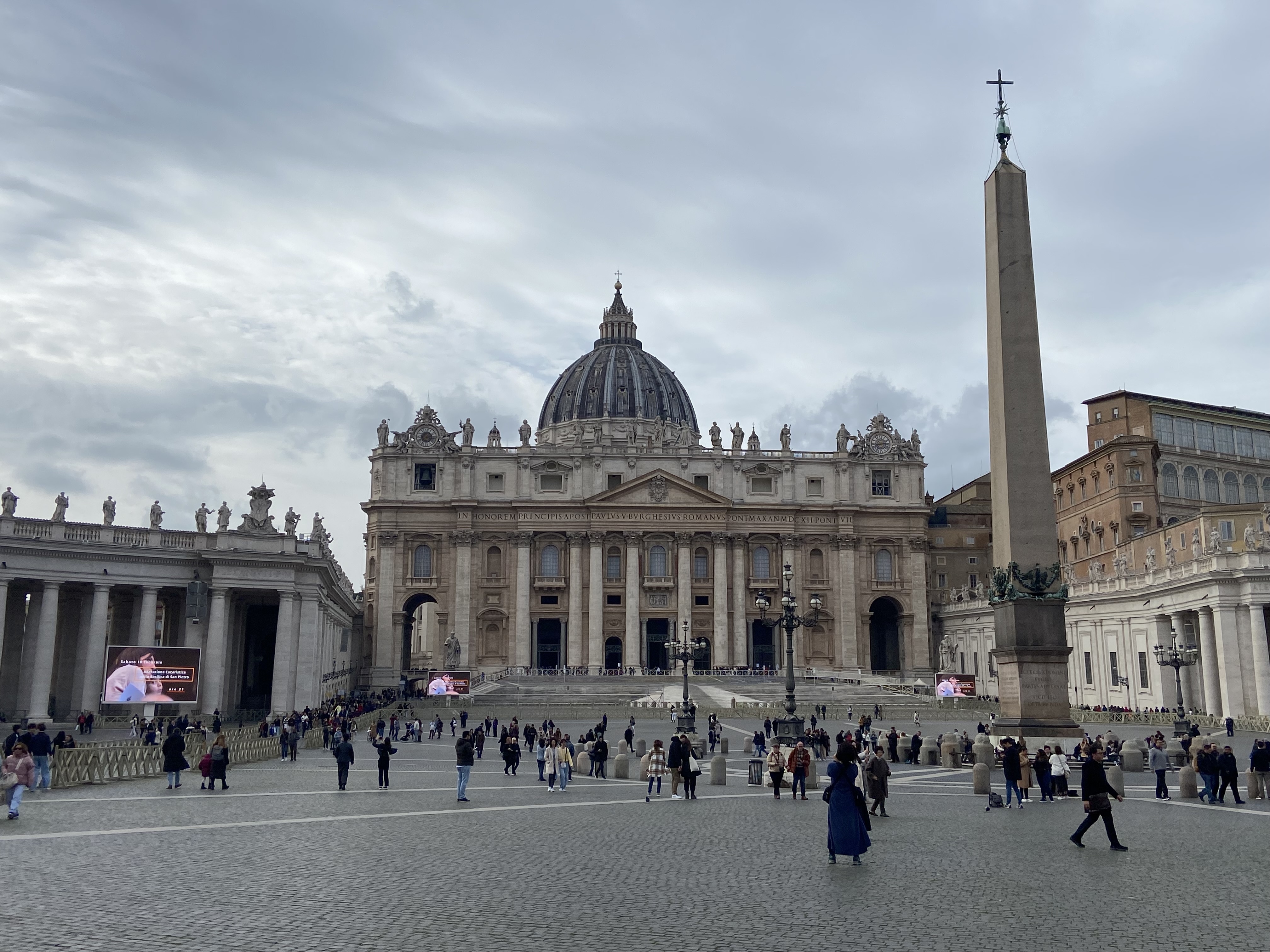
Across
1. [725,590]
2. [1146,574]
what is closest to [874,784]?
[1146,574]

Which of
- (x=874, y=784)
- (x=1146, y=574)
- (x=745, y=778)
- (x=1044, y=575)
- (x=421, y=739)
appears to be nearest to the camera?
(x=874, y=784)

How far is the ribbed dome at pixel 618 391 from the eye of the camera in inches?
4454

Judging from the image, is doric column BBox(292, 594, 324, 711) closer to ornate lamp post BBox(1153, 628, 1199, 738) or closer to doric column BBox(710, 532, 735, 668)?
ornate lamp post BBox(1153, 628, 1199, 738)

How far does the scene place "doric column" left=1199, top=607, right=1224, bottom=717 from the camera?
46188 mm

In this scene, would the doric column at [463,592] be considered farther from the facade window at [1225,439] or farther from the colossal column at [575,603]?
the facade window at [1225,439]

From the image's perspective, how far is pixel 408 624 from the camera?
85688mm

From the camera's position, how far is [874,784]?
1577cm

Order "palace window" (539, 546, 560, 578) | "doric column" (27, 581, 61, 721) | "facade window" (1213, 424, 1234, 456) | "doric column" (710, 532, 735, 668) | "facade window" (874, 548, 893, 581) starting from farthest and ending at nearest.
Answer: "facade window" (874, 548, 893, 581), "palace window" (539, 546, 560, 578), "doric column" (710, 532, 735, 668), "facade window" (1213, 424, 1234, 456), "doric column" (27, 581, 61, 721)

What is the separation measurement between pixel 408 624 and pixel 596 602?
14633 mm

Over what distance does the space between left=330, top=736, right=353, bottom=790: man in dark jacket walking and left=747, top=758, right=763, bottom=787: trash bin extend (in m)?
7.67

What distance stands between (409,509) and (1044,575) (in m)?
68.5

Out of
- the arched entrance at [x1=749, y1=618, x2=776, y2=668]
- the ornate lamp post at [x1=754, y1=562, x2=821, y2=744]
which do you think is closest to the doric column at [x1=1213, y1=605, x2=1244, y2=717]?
the ornate lamp post at [x1=754, y1=562, x2=821, y2=744]

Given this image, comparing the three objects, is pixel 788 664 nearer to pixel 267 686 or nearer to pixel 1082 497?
pixel 267 686

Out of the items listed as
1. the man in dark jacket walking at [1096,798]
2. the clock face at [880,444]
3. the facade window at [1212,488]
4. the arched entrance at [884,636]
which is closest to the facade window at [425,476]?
the clock face at [880,444]
